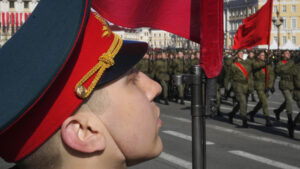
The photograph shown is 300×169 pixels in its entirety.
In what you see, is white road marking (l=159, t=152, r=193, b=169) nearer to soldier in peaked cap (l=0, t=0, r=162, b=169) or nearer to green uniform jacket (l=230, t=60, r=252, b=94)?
green uniform jacket (l=230, t=60, r=252, b=94)

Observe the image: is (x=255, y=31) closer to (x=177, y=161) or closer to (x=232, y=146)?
(x=232, y=146)

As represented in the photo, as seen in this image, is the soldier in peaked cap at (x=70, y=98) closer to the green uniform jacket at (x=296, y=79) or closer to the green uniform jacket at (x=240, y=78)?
the green uniform jacket at (x=296, y=79)

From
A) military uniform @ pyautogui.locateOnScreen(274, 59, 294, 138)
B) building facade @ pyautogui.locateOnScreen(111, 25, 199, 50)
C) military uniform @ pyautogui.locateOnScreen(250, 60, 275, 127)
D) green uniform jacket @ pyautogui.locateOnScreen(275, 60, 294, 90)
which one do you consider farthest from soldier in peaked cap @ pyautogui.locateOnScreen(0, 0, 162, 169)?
military uniform @ pyautogui.locateOnScreen(250, 60, 275, 127)

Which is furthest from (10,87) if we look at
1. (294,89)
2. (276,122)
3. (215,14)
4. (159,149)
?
(276,122)

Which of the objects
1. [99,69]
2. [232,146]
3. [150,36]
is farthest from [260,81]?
[99,69]

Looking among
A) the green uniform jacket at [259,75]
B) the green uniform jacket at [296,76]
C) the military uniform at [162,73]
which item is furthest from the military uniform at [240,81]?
the military uniform at [162,73]

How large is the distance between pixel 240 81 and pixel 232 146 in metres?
3.09

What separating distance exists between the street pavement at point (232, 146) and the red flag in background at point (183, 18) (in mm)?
4614

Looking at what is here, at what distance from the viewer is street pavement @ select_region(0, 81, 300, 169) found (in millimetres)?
6922

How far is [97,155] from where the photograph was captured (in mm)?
1127

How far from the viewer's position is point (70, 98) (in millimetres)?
1094

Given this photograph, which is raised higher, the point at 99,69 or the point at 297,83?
the point at 99,69

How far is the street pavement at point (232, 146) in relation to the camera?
6922 millimetres

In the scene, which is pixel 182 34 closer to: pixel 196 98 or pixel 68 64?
pixel 196 98
